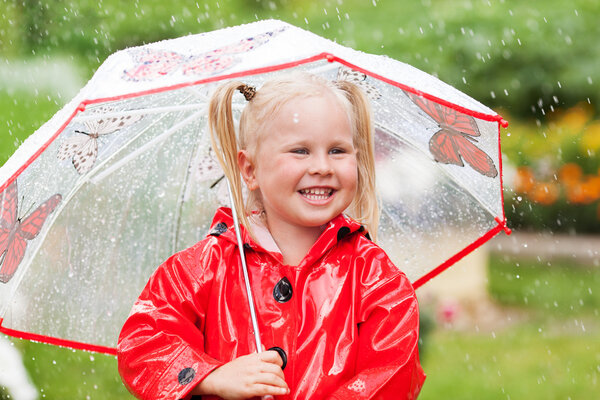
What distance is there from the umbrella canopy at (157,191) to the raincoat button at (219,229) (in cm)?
35

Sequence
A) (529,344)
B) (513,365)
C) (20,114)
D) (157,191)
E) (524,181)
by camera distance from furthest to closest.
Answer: (524,181) < (20,114) < (529,344) < (513,365) < (157,191)

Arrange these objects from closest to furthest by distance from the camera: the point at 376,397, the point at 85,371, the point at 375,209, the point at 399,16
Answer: the point at 376,397
the point at 375,209
the point at 85,371
the point at 399,16

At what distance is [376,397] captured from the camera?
2.03m

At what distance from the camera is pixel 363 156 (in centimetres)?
233

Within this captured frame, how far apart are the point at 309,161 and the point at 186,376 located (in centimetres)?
57

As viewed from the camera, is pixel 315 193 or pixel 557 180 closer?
pixel 315 193

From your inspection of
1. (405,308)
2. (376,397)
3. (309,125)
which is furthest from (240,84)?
(376,397)

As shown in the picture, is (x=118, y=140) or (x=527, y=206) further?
(x=527, y=206)

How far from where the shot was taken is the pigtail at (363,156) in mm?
2281

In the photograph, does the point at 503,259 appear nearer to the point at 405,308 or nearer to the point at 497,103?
the point at 497,103

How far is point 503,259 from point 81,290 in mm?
4937

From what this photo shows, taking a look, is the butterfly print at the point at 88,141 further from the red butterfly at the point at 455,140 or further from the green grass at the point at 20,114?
the green grass at the point at 20,114

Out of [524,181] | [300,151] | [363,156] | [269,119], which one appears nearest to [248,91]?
[269,119]

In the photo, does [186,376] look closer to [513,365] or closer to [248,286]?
[248,286]
